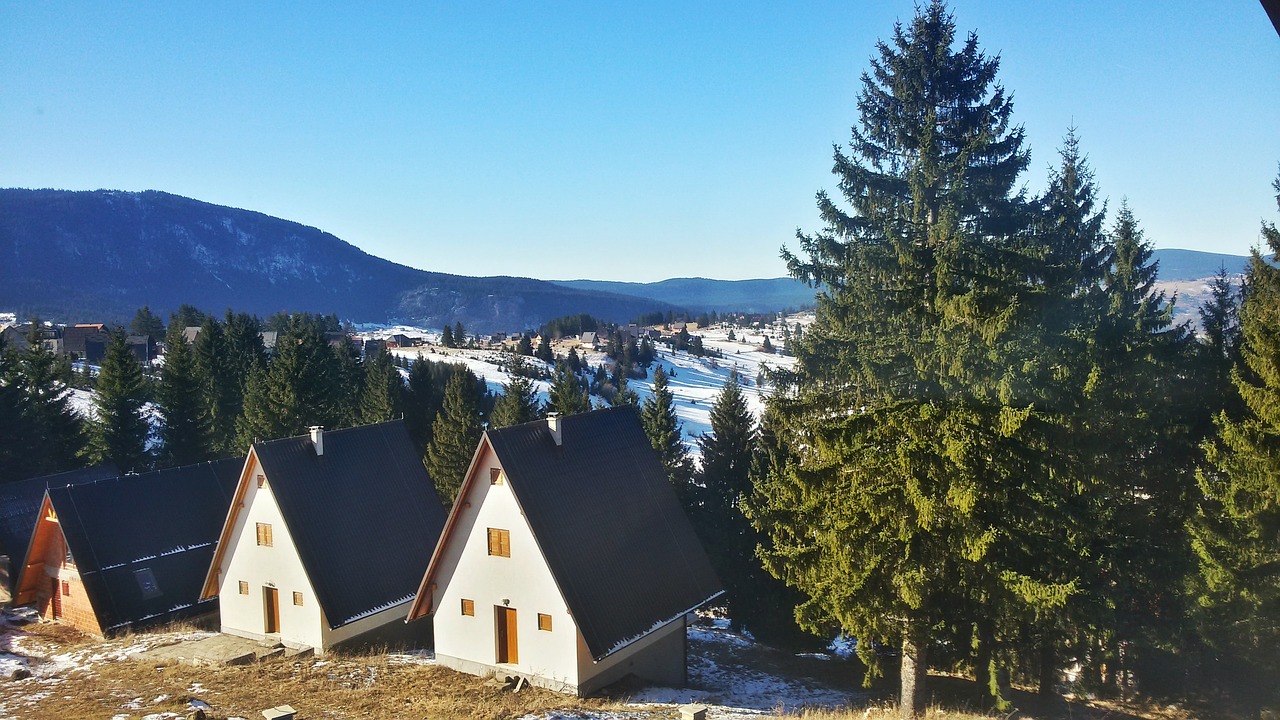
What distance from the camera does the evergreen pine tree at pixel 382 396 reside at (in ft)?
154

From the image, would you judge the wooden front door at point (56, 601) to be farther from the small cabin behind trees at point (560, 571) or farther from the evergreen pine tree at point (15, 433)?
the evergreen pine tree at point (15, 433)

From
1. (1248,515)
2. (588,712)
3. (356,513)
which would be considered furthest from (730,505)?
(1248,515)

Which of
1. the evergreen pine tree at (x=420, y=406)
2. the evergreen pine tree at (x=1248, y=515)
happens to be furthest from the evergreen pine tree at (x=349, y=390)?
the evergreen pine tree at (x=1248, y=515)

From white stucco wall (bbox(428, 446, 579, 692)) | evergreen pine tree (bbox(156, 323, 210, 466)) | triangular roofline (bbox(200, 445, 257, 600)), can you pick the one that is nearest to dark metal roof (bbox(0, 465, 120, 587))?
triangular roofline (bbox(200, 445, 257, 600))

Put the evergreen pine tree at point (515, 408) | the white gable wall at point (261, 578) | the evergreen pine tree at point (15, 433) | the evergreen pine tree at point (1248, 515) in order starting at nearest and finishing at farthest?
the evergreen pine tree at point (1248, 515)
the white gable wall at point (261, 578)
the evergreen pine tree at point (515, 408)
the evergreen pine tree at point (15, 433)

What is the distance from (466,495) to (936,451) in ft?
43.1

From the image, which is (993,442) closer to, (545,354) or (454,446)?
(454,446)

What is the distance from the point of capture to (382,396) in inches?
1866

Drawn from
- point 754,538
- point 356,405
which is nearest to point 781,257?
point 754,538

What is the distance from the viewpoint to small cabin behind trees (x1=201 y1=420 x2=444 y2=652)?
2478cm

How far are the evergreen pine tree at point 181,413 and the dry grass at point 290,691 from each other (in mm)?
28033

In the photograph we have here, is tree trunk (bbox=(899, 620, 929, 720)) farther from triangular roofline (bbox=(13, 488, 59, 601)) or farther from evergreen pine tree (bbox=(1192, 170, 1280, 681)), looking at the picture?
triangular roofline (bbox=(13, 488, 59, 601))

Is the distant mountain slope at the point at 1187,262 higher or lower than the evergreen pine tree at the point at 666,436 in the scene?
higher

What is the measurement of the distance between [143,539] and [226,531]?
5523 mm
